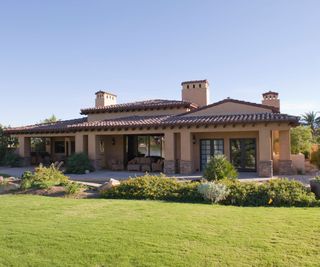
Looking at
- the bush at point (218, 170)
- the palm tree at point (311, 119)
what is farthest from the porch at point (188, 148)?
the palm tree at point (311, 119)

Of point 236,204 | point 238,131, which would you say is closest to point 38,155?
point 238,131

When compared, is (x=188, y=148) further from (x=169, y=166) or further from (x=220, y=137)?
(x=220, y=137)

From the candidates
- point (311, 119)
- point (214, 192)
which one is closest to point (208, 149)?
point (214, 192)

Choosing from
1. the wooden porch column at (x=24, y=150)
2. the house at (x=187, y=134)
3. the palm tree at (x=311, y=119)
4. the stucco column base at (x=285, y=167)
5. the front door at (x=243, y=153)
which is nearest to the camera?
the house at (x=187, y=134)

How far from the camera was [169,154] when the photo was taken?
→ 20875 mm

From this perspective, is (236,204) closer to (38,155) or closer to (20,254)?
(20,254)

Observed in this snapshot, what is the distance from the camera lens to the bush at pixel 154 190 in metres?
12.0

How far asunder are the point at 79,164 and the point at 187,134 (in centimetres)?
771

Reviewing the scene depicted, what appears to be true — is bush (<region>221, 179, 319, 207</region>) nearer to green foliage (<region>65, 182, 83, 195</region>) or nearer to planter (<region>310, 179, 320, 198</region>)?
planter (<region>310, 179, 320, 198</region>)

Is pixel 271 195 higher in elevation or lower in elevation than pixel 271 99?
lower

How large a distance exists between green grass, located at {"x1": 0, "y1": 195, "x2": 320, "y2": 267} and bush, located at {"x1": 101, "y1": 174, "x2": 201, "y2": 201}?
74.9 inches

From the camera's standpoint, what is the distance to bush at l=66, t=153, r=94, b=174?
21.8 metres

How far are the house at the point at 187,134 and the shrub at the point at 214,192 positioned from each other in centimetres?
777

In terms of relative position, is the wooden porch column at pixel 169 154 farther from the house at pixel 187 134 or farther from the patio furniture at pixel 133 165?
the patio furniture at pixel 133 165
